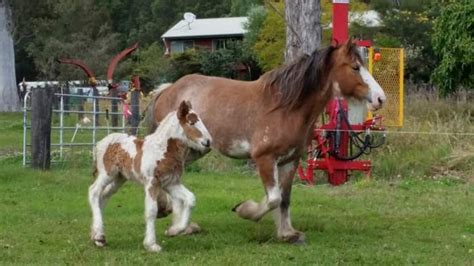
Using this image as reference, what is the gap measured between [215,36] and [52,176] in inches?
2340

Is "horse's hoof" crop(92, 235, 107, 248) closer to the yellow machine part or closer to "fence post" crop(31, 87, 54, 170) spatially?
"fence post" crop(31, 87, 54, 170)

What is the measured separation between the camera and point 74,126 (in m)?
19.0

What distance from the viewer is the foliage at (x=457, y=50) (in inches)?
954

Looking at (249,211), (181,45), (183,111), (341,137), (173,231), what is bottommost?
(173,231)

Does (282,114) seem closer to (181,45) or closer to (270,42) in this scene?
(270,42)

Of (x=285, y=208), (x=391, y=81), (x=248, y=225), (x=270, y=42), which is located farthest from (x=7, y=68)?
(x=285, y=208)

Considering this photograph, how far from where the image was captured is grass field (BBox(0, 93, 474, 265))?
749 cm

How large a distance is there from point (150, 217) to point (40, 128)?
289 inches

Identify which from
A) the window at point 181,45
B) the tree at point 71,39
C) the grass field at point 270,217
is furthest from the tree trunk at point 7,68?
the window at point 181,45

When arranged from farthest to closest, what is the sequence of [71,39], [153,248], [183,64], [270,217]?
[71,39] → [183,64] → [270,217] → [153,248]

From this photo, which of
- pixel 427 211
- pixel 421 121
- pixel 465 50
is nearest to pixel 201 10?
pixel 465 50

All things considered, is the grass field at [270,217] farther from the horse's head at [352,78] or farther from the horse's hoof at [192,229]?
the horse's head at [352,78]

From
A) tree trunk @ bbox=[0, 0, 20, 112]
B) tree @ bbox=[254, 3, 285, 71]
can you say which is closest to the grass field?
tree trunk @ bbox=[0, 0, 20, 112]

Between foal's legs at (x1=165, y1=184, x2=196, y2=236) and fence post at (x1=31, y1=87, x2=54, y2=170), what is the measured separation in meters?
7.03
